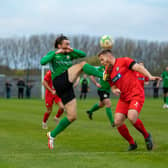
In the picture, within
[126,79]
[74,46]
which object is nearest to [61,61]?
[126,79]

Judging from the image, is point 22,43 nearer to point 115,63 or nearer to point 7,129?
point 7,129

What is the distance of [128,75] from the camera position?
8977mm

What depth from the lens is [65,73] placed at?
9016 millimetres

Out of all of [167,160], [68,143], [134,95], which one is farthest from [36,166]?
[68,143]

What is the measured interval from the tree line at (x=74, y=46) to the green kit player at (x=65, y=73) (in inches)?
1609

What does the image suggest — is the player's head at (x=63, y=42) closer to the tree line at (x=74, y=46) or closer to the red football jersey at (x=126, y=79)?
the red football jersey at (x=126, y=79)

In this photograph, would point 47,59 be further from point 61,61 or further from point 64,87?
point 64,87

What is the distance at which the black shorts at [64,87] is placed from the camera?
29.5 feet

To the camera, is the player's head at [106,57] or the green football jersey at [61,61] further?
the green football jersey at [61,61]

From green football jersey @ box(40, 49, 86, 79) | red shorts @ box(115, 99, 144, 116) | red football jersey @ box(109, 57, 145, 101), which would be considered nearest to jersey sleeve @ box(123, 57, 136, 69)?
red football jersey @ box(109, 57, 145, 101)

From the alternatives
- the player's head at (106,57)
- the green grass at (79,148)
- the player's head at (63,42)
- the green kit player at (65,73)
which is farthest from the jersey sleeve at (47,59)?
the green grass at (79,148)

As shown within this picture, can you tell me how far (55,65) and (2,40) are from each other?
4735cm

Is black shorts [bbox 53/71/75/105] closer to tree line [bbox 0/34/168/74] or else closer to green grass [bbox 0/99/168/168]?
green grass [bbox 0/99/168/168]

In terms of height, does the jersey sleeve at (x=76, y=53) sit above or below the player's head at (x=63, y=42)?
below
